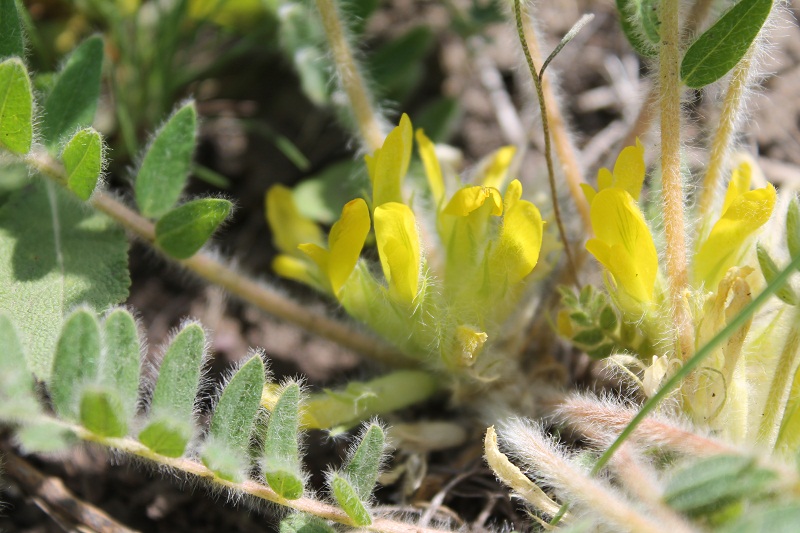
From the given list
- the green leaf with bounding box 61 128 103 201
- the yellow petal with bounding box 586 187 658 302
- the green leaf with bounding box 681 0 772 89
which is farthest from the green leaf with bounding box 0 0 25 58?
the green leaf with bounding box 681 0 772 89

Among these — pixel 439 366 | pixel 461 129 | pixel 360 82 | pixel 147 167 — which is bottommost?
pixel 439 366

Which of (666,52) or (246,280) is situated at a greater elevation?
(666,52)

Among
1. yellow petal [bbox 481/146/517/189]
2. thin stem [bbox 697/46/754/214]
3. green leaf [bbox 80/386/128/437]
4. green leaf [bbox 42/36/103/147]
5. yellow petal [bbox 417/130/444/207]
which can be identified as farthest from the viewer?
yellow petal [bbox 481/146/517/189]

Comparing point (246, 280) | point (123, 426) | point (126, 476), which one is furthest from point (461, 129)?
point (123, 426)

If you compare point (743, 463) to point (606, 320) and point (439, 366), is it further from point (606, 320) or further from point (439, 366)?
point (439, 366)

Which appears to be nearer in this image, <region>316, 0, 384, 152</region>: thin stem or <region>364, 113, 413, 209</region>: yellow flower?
<region>364, 113, 413, 209</region>: yellow flower

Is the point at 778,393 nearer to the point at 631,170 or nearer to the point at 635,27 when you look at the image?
the point at 631,170

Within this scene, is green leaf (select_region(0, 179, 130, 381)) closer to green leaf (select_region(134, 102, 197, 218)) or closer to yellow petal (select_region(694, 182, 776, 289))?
green leaf (select_region(134, 102, 197, 218))

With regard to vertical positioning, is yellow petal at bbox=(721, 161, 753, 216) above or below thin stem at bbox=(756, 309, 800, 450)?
above
